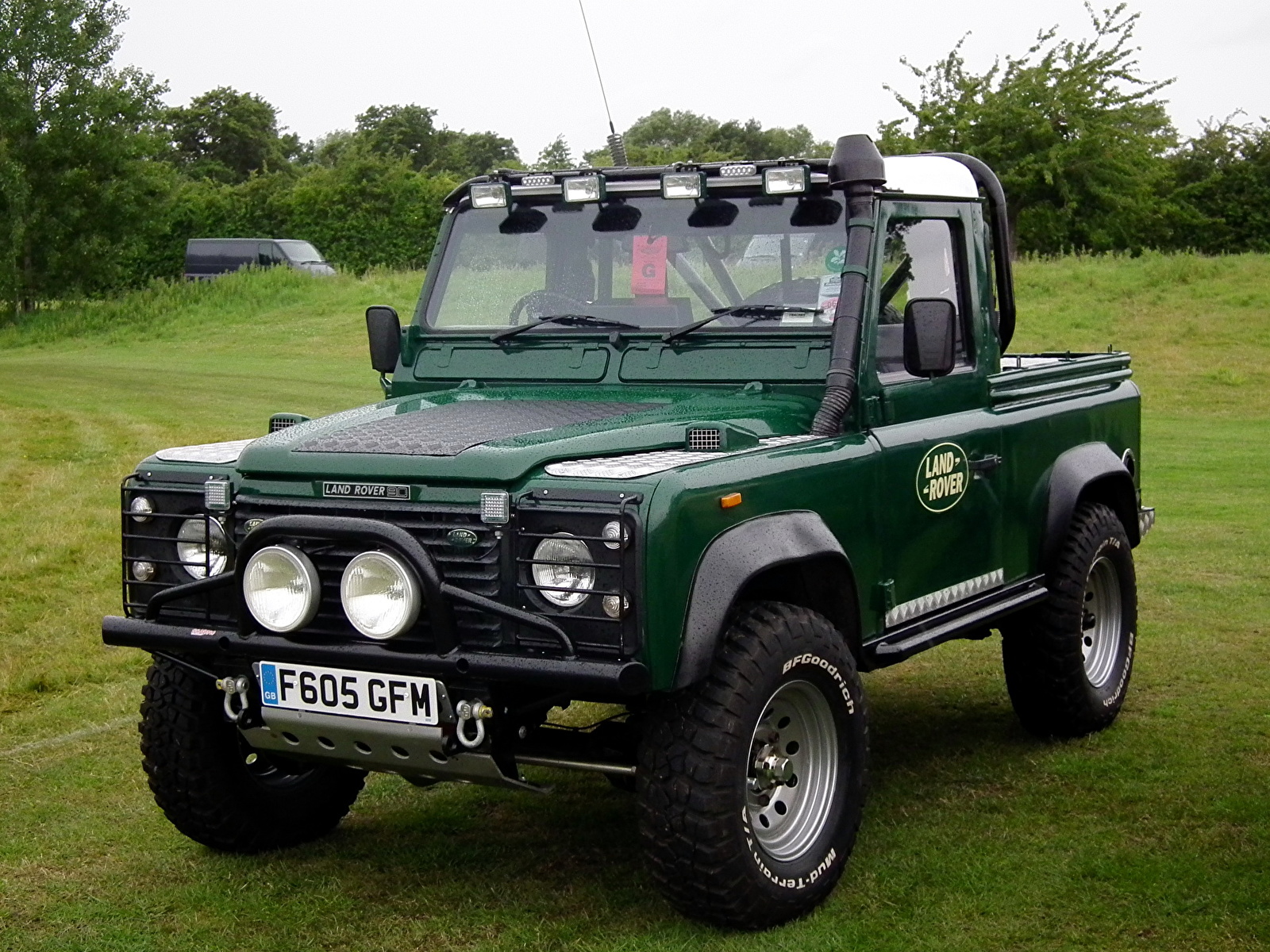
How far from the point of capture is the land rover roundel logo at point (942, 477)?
5531 mm

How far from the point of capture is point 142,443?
15.8 metres

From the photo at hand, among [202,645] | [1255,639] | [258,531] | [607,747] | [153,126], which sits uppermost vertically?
[153,126]

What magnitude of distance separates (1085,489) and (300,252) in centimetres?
3124

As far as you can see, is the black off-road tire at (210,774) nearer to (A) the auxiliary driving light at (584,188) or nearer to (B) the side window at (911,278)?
(A) the auxiliary driving light at (584,188)

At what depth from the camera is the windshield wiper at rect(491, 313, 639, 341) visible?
18.7ft

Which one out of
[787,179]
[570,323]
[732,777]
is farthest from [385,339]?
[732,777]

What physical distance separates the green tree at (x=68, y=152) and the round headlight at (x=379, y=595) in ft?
A: 96.3

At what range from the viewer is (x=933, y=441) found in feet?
18.4

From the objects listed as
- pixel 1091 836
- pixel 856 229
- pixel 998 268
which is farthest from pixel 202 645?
pixel 998 268

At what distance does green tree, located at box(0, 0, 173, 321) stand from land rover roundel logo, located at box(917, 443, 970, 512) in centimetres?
2881

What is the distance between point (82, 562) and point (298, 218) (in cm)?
2922

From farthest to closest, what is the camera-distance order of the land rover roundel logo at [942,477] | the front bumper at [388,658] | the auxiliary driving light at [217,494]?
the land rover roundel logo at [942,477]
the auxiliary driving light at [217,494]
the front bumper at [388,658]

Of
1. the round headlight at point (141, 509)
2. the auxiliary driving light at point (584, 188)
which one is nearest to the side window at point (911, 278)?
the auxiliary driving light at point (584, 188)

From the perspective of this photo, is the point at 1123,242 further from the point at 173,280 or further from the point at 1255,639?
the point at 1255,639
